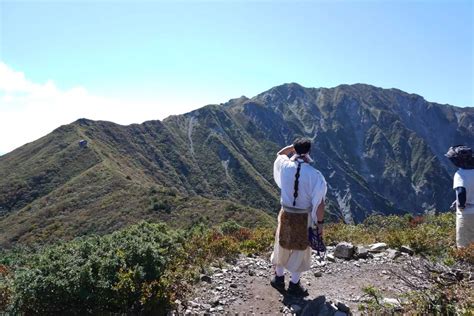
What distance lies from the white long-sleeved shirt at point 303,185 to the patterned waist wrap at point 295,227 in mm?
96

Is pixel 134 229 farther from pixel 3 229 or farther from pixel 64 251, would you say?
pixel 3 229

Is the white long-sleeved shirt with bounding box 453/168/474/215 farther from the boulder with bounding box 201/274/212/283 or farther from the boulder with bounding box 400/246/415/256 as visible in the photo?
the boulder with bounding box 201/274/212/283

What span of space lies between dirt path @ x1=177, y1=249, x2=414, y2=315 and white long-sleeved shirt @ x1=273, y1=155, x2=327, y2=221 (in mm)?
1354

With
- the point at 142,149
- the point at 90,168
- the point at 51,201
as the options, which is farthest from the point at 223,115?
the point at 51,201

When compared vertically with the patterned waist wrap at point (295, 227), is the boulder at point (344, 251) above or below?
below

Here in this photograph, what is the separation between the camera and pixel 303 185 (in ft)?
18.6

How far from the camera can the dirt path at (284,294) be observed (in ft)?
18.6

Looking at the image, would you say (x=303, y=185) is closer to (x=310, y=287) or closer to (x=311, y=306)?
(x=311, y=306)

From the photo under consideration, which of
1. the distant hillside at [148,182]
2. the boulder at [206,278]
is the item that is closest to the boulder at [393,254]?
the boulder at [206,278]

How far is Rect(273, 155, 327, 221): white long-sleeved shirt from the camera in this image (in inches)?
218

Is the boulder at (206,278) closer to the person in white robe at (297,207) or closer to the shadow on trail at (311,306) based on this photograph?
the person in white robe at (297,207)

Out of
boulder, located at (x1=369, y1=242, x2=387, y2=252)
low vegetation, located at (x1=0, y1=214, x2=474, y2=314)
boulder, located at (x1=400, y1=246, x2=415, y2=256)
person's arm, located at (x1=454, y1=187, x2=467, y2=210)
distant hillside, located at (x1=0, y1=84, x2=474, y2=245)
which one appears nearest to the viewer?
low vegetation, located at (x1=0, y1=214, x2=474, y2=314)

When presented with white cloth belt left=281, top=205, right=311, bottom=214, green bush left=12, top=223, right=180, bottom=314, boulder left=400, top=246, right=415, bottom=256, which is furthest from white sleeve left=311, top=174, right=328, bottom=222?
boulder left=400, top=246, right=415, bottom=256

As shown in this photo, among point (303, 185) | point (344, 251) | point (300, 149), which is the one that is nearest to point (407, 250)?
point (344, 251)
